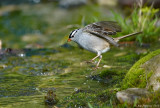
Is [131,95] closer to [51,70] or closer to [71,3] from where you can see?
[51,70]

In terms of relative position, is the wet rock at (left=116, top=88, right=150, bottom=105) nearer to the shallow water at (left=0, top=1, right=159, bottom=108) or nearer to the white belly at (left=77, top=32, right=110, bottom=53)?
the shallow water at (left=0, top=1, right=159, bottom=108)

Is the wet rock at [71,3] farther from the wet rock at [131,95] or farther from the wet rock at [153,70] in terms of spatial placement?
the wet rock at [131,95]

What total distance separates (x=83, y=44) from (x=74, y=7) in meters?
10.3

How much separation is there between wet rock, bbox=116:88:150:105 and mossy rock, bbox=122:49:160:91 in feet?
1.01

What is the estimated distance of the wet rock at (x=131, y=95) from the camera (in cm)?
426

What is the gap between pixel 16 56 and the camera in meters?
9.27

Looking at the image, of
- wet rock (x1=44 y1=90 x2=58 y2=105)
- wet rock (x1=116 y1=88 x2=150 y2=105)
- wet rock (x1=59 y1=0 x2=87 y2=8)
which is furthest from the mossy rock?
wet rock (x1=59 y1=0 x2=87 y2=8)

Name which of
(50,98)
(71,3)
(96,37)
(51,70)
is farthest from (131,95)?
(71,3)

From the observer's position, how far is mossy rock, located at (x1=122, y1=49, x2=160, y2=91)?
4797 mm

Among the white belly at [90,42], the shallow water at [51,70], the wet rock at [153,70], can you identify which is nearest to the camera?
the wet rock at [153,70]

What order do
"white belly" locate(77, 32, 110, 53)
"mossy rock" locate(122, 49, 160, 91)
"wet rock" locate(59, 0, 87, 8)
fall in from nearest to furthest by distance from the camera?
"mossy rock" locate(122, 49, 160, 91)
"white belly" locate(77, 32, 110, 53)
"wet rock" locate(59, 0, 87, 8)

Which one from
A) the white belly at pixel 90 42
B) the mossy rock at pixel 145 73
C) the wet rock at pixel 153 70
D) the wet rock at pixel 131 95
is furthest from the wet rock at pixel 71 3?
the wet rock at pixel 131 95

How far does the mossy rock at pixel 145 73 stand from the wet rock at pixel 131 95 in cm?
31

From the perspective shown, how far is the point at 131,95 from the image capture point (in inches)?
170
